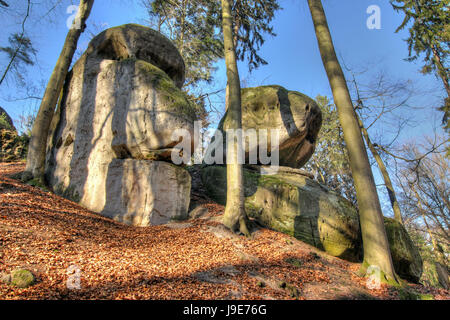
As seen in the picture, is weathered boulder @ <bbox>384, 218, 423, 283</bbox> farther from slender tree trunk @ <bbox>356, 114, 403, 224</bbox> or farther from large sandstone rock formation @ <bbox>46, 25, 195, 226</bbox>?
large sandstone rock formation @ <bbox>46, 25, 195, 226</bbox>

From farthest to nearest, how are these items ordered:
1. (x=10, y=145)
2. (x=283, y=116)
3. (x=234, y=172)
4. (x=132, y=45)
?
(x=10, y=145)
(x=283, y=116)
(x=132, y=45)
(x=234, y=172)

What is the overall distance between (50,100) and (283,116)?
7.42 m

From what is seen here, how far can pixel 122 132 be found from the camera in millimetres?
6859

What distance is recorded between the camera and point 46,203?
17.1ft

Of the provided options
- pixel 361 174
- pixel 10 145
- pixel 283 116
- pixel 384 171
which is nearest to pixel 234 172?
pixel 361 174

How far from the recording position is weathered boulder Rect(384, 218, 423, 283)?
21.5 ft

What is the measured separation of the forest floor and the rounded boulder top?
5193 millimetres

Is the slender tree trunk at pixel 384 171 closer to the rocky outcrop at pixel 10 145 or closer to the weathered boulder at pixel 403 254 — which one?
the weathered boulder at pixel 403 254

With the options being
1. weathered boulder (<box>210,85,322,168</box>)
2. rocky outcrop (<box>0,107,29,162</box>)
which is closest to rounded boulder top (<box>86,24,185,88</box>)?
weathered boulder (<box>210,85,322,168</box>)

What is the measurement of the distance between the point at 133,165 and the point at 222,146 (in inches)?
140

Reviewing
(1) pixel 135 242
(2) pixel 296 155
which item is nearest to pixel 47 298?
(1) pixel 135 242

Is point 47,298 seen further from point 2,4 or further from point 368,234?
point 2,4

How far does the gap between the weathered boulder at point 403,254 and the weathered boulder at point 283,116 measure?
A: 12.6ft

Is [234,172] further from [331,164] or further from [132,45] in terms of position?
[331,164]
